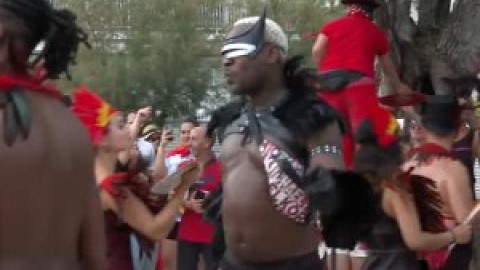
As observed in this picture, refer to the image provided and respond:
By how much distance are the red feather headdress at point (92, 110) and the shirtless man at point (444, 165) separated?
1.77m

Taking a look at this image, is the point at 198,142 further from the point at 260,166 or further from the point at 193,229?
the point at 260,166

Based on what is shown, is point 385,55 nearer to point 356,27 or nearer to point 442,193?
point 356,27

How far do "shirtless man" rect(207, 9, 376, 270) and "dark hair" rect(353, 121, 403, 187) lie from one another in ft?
1.04

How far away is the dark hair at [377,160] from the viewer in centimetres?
583

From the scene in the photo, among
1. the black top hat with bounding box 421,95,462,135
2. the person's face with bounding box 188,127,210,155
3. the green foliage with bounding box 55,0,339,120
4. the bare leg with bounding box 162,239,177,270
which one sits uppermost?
the black top hat with bounding box 421,95,462,135

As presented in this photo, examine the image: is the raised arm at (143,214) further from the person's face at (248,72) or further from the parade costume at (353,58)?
the parade costume at (353,58)

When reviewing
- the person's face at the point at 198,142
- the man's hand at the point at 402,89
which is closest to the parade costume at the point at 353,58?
the man's hand at the point at 402,89

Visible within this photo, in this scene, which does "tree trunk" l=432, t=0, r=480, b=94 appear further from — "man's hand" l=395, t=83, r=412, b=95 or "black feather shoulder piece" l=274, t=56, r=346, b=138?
"black feather shoulder piece" l=274, t=56, r=346, b=138

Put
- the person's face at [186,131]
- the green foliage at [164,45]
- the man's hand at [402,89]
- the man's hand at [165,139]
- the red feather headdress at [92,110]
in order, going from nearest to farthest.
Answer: the red feather headdress at [92,110] < the man's hand at [402,89] < the man's hand at [165,139] < the person's face at [186,131] < the green foliage at [164,45]

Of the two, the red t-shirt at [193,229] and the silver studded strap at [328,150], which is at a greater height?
the silver studded strap at [328,150]

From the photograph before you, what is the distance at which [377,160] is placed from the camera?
6.02 m

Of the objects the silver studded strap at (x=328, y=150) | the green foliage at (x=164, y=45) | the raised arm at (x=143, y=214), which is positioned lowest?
the green foliage at (x=164, y=45)

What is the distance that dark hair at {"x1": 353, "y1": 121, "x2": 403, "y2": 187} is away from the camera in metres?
5.83

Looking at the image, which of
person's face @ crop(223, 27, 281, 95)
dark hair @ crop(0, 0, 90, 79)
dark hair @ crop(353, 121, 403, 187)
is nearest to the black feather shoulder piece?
person's face @ crop(223, 27, 281, 95)
